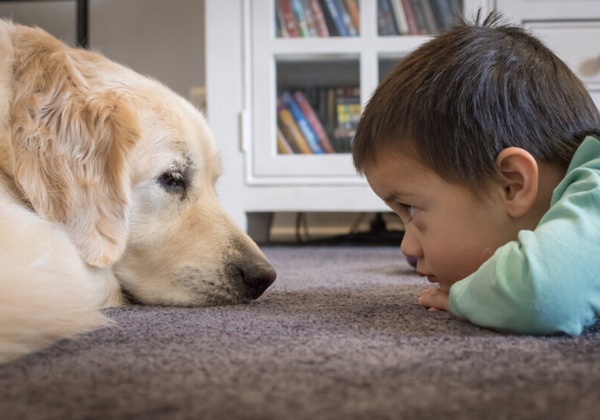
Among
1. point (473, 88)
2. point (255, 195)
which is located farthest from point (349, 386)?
point (255, 195)

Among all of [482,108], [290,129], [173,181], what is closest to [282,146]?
[290,129]

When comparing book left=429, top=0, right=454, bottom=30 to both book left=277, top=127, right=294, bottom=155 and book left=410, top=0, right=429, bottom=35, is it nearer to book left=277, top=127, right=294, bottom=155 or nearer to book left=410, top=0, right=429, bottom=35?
book left=410, top=0, right=429, bottom=35

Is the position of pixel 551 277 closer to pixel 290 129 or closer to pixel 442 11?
pixel 290 129

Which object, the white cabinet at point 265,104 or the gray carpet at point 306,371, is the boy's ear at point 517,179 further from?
the white cabinet at point 265,104

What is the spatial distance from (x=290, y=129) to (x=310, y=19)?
42cm

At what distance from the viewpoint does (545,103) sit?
0.75 m

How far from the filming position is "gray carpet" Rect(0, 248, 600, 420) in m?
0.37

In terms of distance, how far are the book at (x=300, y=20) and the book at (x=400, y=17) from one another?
0.33 meters

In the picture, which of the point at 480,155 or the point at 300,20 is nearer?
the point at 480,155

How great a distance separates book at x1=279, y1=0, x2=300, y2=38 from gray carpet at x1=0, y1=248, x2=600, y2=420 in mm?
1509

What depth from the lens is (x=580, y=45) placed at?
1.87 meters

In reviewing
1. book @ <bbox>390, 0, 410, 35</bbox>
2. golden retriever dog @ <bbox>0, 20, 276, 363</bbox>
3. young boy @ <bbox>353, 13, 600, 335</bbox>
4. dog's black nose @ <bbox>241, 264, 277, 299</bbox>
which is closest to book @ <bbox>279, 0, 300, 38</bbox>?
book @ <bbox>390, 0, 410, 35</bbox>

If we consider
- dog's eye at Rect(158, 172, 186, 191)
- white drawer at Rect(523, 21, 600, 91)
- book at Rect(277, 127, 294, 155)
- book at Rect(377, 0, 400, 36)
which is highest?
book at Rect(377, 0, 400, 36)

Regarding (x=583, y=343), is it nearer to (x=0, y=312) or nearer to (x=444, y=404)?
(x=444, y=404)
